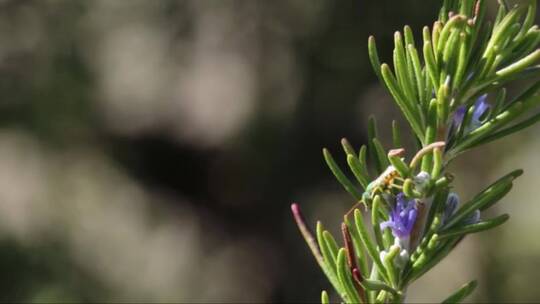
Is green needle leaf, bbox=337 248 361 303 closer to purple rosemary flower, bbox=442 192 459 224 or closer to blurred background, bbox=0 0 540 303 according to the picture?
purple rosemary flower, bbox=442 192 459 224

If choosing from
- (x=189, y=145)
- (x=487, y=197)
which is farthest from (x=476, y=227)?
(x=189, y=145)

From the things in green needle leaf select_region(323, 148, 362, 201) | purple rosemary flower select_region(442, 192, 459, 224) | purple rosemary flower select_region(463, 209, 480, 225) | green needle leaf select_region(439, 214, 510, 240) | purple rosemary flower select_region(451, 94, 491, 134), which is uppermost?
purple rosemary flower select_region(451, 94, 491, 134)

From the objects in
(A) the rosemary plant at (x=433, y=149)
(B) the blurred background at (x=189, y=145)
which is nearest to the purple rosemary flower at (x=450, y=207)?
(A) the rosemary plant at (x=433, y=149)

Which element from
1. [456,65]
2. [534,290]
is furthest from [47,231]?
[456,65]

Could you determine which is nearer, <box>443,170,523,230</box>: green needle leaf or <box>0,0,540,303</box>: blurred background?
<box>443,170,523,230</box>: green needle leaf

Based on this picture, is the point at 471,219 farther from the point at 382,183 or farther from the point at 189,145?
the point at 189,145

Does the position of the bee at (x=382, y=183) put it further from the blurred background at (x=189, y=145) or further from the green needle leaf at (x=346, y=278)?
the blurred background at (x=189, y=145)

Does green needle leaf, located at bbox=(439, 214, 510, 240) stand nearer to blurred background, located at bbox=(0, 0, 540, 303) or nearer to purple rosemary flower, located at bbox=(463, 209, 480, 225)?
purple rosemary flower, located at bbox=(463, 209, 480, 225)

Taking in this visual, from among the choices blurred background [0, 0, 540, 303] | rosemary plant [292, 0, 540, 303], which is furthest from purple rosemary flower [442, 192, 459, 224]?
blurred background [0, 0, 540, 303]

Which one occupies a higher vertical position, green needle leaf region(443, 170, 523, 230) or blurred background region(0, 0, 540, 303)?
blurred background region(0, 0, 540, 303)
